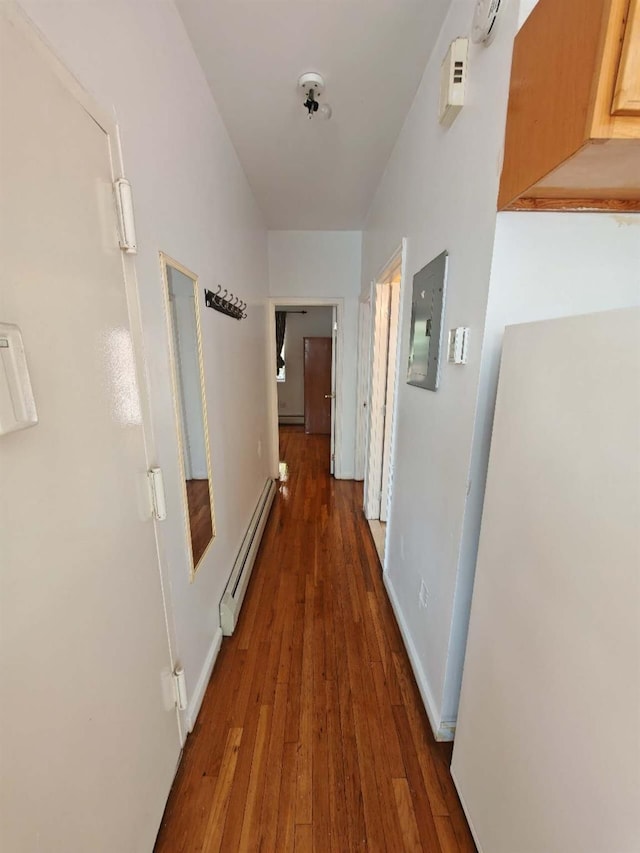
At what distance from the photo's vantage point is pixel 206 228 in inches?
61.3

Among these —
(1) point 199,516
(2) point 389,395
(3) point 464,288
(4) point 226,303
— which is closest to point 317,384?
(2) point 389,395

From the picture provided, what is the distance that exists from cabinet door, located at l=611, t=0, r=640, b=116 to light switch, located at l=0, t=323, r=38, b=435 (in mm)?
1073

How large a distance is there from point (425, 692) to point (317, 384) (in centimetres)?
474

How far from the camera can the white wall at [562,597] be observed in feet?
1.80

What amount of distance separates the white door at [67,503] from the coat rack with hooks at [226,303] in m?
0.78

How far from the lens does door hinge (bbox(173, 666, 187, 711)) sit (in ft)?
3.82

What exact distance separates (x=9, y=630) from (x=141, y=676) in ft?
1.89

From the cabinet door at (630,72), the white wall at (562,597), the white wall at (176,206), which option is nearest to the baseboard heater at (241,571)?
the white wall at (176,206)

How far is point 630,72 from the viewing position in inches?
20.8

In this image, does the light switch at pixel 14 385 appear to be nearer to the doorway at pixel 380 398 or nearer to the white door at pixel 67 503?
the white door at pixel 67 503

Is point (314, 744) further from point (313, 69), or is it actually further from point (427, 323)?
point (313, 69)

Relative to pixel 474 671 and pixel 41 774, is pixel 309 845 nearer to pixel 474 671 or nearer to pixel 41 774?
pixel 474 671

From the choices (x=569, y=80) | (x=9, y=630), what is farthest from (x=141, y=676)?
(x=569, y=80)

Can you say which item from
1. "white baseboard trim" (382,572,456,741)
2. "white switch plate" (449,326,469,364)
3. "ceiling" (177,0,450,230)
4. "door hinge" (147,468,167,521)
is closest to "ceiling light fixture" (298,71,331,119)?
"ceiling" (177,0,450,230)
